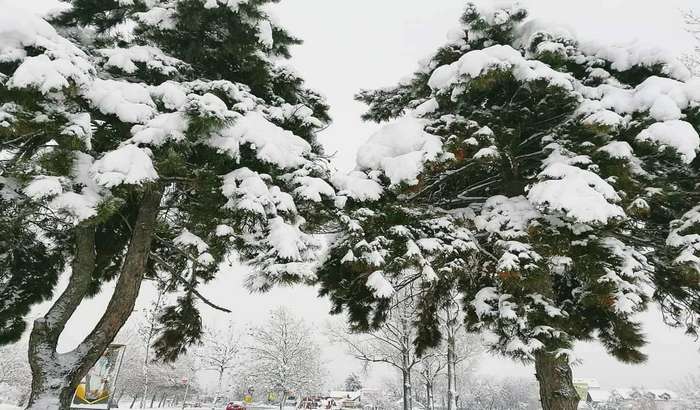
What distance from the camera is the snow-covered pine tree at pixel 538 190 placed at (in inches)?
173

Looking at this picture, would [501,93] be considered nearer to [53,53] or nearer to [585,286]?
[585,286]

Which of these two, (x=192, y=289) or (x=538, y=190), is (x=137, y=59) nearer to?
(x=192, y=289)

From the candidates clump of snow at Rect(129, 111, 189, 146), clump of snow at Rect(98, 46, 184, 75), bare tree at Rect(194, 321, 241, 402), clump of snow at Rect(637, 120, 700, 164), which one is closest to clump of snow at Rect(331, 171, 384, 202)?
clump of snow at Rect(129, 111, 189, 146)

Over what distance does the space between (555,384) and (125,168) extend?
213 inches

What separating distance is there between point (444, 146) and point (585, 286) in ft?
7.87

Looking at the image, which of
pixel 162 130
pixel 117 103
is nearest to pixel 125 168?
pixel 162 130

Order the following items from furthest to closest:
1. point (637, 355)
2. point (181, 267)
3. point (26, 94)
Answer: point (181, 267)
point (637, 355)
point (26, 94)

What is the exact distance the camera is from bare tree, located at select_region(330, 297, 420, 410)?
61.4 ft

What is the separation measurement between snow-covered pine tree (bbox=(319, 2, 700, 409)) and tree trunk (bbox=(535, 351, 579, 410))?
0.01m

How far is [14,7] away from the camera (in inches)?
155

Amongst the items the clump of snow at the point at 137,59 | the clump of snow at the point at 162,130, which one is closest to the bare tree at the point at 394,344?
the clump of snow at the point at 137,59

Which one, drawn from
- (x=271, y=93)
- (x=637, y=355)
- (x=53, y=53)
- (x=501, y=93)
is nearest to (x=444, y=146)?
(x=501, y=93)

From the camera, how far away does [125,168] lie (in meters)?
3.68

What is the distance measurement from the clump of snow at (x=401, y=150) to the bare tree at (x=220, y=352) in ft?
98.8
